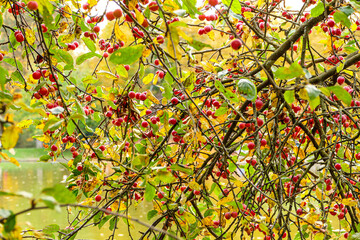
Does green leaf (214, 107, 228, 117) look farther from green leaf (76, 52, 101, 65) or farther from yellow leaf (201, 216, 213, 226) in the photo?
green leaf (76, 52, 101, 65)

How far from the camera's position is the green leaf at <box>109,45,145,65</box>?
104 cm

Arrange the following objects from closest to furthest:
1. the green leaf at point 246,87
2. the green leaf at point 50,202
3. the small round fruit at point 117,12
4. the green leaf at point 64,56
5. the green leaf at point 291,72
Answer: the green leaf at point 50,202, the green leaf at point 291,72, the small round fruit at point 117,12, the green leaf at point 246,87, the green leaf at point 64,56

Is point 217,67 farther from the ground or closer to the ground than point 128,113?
farther from the ground

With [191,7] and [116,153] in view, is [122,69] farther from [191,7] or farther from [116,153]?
[191,7]

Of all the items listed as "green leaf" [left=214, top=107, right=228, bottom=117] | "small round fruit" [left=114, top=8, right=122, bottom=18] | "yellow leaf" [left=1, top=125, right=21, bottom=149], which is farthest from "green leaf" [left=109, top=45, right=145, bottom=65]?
"green leaf" [left=214, top=107, right=228, bottom=117]

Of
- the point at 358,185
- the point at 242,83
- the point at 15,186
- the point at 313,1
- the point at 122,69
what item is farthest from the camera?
the point at 15,186

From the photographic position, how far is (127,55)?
3.44ft

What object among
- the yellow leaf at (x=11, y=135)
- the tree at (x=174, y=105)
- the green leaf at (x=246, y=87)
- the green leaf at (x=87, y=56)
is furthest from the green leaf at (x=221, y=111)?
the yellow leaf at (x=11, y=135)

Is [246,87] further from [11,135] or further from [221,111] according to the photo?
[11,135]

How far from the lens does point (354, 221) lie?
75.2 inches

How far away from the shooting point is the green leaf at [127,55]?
1043 millimetres

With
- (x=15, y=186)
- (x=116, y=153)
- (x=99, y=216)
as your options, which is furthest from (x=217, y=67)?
(x=15, y=186)

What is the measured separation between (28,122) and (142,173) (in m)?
0.64

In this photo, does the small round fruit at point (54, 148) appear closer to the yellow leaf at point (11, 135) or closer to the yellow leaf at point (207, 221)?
the yellow leaf at point (207, 221)
